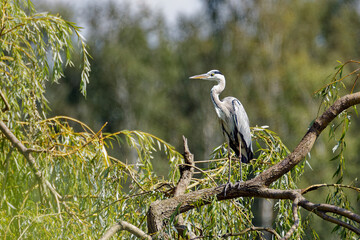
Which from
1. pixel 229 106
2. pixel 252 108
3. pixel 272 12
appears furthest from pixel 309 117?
pixel 229 106

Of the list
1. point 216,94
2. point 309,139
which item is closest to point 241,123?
point 216,94

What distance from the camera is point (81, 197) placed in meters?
2.70

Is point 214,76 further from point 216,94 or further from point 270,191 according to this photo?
point 270,191

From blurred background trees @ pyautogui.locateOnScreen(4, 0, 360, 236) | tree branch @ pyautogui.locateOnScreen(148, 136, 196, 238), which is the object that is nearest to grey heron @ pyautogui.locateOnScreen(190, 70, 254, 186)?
tree branch @ pyautogui.locateOnScreen(148, 136, 196, 238)

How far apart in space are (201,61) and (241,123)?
11.3 m

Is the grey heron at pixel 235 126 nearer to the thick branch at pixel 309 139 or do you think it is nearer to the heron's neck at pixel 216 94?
the heron's neck at pixel 216 94

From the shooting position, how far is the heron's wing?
3.41 m

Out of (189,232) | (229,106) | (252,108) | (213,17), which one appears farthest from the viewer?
(213,17)

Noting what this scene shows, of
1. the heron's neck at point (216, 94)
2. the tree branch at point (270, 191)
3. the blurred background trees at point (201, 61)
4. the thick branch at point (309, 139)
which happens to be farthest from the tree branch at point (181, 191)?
the blurred background trees at point (201, 61)

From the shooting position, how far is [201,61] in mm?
14727

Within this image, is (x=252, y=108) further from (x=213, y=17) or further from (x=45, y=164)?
(x=45, y=164)

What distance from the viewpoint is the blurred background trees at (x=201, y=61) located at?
13242mm

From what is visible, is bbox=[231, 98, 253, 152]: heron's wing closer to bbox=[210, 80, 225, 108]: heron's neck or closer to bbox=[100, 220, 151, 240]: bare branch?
bbox=[210, 80, 225, 108]: heron's neck

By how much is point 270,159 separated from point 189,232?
2.18 feet
